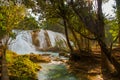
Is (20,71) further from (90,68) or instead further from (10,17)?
(90,68)

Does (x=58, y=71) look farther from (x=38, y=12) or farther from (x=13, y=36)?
(x=13, y=36)

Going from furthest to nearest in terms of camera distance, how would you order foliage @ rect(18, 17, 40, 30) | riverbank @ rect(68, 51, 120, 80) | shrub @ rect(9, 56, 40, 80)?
riverbank @ rect(68, 51, 120, 80) < foliage @ rect(18, 17, 40, 30) < shrub @ rect(9, 56, 40, 80)

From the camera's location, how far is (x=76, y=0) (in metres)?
17.3

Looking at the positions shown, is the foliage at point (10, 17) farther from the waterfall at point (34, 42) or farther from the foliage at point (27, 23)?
the waterfall at point (34, 42)

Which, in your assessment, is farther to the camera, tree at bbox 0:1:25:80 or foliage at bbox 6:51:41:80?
foliage at bbox 6:51:41:80

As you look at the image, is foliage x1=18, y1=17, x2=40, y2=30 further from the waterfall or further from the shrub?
the waterfall

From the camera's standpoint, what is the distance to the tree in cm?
1478

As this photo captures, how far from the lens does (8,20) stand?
1523 centimetres

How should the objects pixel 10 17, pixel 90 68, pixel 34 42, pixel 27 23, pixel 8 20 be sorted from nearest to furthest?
pixel 8 20 → pixel 10 17 → pixel 27 23 → pixel 90 68 → pixel 34 42

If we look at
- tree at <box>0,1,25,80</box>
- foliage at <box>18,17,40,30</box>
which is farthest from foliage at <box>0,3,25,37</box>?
foliage at <box>18,17,40,30</box>

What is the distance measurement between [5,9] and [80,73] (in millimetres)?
7839

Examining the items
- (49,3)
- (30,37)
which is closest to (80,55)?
(49,3)

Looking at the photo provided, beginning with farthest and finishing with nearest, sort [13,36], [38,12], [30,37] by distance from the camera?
[30,37] < [38,12] < [13,36]

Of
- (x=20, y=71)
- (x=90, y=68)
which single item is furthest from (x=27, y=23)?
(x=90, y=68)
